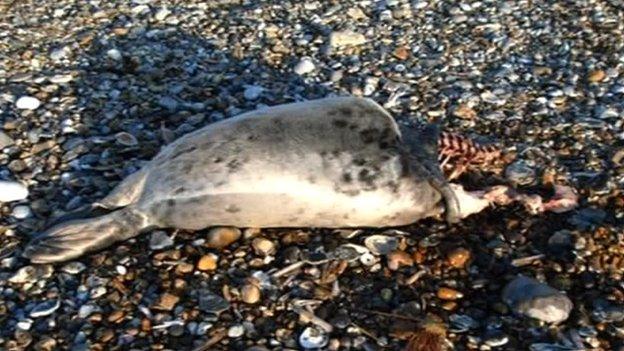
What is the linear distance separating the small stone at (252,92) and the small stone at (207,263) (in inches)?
54.5

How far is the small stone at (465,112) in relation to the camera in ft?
16.0

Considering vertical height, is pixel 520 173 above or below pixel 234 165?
below

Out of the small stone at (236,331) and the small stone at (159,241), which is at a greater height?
the small stone at (159,241)

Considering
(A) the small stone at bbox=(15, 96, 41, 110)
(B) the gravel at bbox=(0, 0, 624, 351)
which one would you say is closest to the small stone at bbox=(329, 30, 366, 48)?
(B) the gravel at bbox=(0, 0, 624, 351)

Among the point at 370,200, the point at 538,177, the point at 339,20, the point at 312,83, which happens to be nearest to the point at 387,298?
the point at 370,200

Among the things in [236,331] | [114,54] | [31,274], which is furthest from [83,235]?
[114,54]

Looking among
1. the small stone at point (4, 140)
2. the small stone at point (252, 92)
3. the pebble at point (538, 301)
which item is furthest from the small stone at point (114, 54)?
the pebble at point (538, 301)

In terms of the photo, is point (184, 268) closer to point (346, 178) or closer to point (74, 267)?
point (74, 267)

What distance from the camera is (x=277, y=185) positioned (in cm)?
382

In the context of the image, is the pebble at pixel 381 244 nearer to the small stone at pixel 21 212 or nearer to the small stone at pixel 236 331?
the small stone at pixel 236 331

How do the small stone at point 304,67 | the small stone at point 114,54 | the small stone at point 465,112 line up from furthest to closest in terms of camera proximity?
the small stone at point 114,54 < the small stone at point 304,67 < the small stone at point 465,112

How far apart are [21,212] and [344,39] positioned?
225 cm

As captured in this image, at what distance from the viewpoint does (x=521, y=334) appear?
3508 millimetres

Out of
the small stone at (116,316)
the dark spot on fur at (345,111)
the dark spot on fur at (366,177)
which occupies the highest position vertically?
the dark spot on fur at (345,111)
